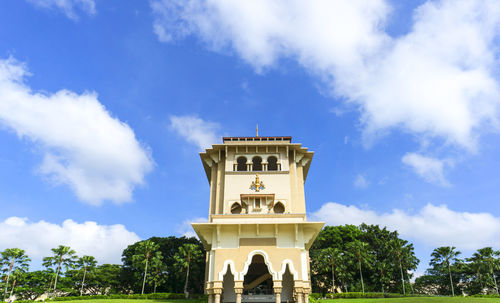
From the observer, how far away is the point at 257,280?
2706cm

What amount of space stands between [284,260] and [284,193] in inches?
293

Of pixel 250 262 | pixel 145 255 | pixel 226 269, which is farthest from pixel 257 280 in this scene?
pixel 145 255

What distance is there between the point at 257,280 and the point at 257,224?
23.4 feet

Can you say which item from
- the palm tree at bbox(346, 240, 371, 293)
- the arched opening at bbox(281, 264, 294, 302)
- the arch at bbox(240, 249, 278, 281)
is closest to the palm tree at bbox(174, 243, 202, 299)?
the arched opening at bbox(281, 264, 294, 302)

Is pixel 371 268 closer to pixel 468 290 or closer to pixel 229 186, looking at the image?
pixel 468 290

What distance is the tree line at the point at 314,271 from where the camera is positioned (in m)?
44.0

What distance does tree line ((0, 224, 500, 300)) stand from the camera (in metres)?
44.0

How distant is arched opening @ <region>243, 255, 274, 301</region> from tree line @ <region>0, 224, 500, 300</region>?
1413 cm

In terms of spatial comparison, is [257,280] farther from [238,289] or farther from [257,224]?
[257,224]

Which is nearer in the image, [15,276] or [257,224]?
[257,224]

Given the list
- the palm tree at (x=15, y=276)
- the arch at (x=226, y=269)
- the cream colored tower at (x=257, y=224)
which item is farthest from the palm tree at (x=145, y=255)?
the arch at (x=226, y=269)

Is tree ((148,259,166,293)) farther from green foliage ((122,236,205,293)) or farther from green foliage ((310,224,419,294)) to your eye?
green foliage ((310,224,419,294))

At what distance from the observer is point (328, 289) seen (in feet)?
157

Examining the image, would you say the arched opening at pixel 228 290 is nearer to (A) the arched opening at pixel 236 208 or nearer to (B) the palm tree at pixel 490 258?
(A) the arched opening at pixel 236 208
